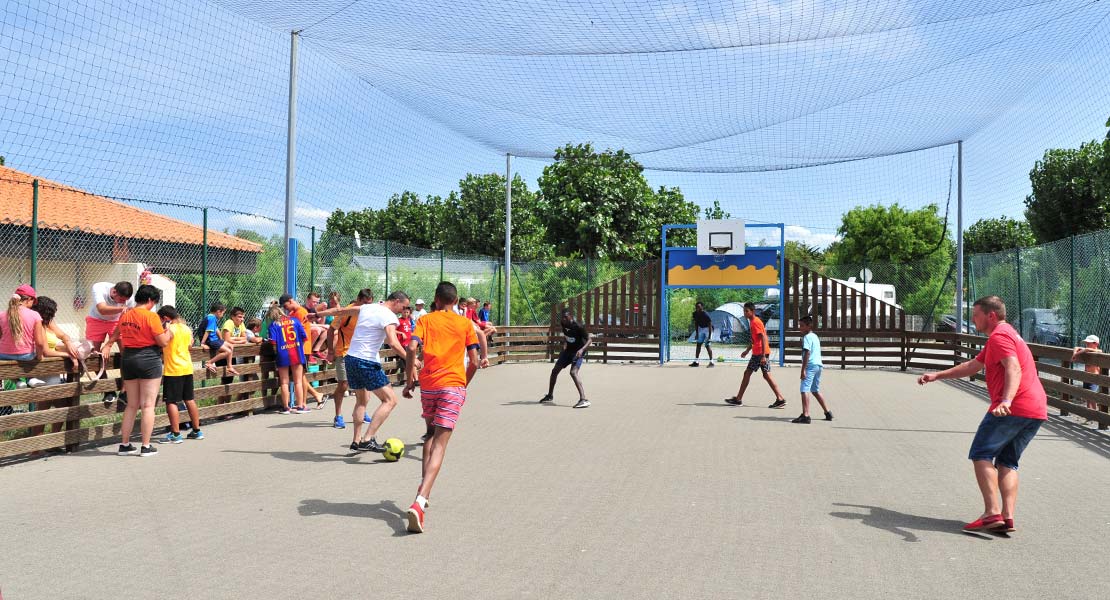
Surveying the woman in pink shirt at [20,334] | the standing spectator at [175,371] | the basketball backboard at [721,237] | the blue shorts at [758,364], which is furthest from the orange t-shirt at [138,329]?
the basketball backboard at [721,237]

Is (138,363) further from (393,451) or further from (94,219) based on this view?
(94,219)

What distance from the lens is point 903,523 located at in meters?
6.10

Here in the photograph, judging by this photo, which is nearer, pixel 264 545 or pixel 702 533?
pixel 264 545

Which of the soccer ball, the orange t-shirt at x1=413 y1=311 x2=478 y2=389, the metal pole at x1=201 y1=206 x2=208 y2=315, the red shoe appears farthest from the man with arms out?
the metal pole at x1=201 y1=206 x2=208 y2=315

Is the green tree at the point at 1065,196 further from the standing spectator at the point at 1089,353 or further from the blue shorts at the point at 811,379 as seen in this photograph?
the blue shorts at the point at 811,379

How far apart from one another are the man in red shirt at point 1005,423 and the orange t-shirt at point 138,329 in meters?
7.27

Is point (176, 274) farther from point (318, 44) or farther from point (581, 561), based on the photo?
point (581, 561)

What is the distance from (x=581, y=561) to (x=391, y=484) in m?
2.75

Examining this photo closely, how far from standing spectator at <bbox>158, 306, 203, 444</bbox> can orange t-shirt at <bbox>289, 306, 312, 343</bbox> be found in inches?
115

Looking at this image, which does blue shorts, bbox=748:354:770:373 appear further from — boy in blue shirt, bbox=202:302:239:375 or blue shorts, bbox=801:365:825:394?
boy in blue shirt, bbox=202:302:239:375

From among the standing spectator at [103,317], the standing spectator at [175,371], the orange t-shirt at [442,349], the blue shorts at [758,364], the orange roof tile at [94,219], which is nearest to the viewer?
the orange t-shirt at [442,349]

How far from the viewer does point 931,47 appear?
14.3m

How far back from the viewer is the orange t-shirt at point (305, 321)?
12.6 m

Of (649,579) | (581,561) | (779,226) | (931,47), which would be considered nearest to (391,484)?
(581,561)
